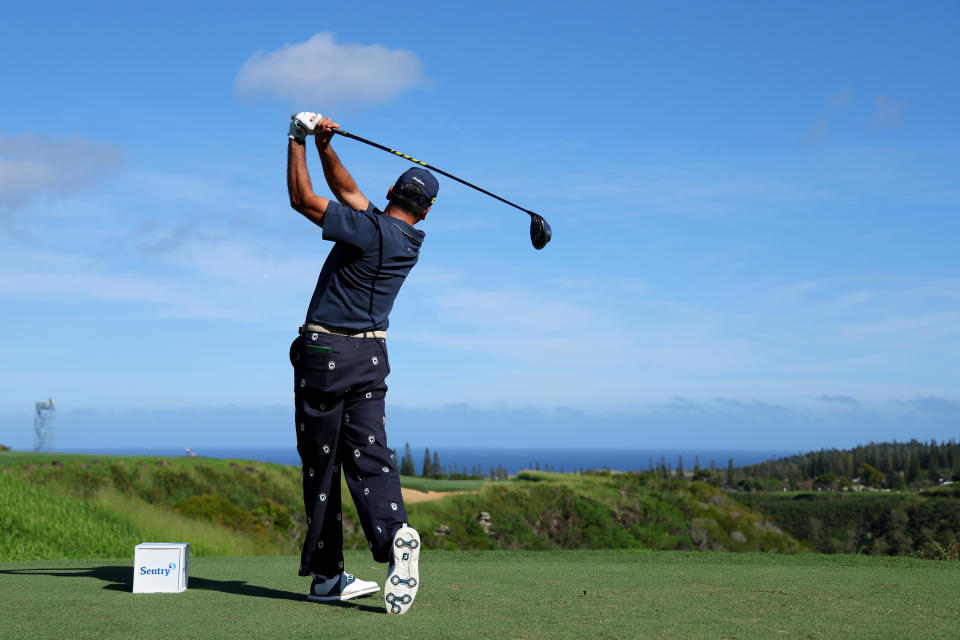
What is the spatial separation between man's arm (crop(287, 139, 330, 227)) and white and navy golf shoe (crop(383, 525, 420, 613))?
183 cm

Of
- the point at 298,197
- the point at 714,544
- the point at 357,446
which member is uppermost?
the point at 298,197

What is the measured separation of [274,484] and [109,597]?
21.9 meters

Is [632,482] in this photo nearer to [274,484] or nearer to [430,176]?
[274,484]

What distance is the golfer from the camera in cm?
512

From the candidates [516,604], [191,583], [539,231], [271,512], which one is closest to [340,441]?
[516,604]

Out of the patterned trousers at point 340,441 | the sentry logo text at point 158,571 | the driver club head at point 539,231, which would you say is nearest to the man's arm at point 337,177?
the patterned trousers at point 340,441

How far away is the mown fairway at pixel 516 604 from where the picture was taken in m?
4.28

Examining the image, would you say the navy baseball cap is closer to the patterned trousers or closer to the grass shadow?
the patterned trousers

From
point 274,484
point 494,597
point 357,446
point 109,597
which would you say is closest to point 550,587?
point 494,597

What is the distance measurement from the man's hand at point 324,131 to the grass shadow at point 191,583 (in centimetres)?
273

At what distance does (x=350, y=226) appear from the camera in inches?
200

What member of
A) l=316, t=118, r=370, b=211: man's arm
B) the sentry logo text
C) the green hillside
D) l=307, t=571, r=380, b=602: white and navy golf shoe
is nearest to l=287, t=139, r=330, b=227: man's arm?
l=316, t=118, r=370, b=211: man's arm

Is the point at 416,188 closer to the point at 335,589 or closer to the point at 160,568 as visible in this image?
the point at 335,589

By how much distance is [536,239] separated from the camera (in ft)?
21.5
